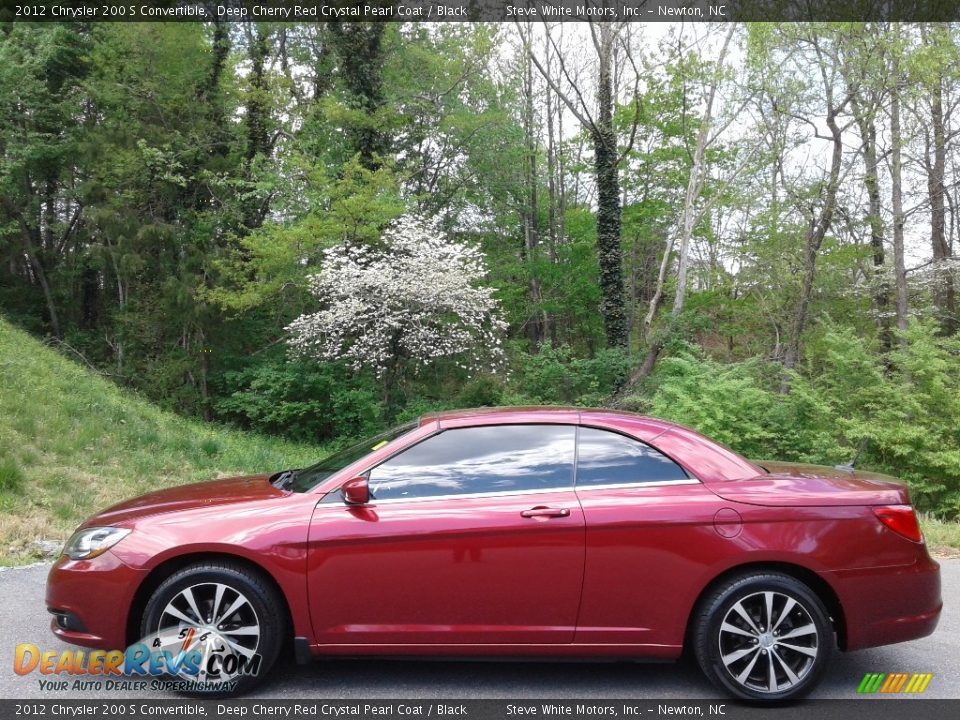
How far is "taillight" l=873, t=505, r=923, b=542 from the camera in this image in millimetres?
3842

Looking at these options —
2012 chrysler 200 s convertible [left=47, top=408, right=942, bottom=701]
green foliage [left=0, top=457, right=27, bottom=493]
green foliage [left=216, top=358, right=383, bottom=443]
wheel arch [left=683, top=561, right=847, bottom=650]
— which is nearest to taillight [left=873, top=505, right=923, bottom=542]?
2012 chrysler 200 s convertible [left=47, top=408, right=942, bottom=701]

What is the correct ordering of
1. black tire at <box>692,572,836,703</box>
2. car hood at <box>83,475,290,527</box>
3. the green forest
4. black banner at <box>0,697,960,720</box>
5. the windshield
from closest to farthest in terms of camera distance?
black banner at <box>0,697,960,720</box> < black tire at <box>692,572,836,703</box> < car hood at <box>83,475,290,527</box> < the windshield < the green forest

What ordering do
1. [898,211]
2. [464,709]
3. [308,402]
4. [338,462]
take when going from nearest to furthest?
[464,709], [338,462], [898,211], [308,402]

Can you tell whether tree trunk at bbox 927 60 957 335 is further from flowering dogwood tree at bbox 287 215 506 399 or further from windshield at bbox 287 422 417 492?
windshield at bbox 287 422 417 492

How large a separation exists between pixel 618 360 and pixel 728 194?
21.9 feet

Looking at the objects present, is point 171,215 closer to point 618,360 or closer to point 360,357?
point 360,357

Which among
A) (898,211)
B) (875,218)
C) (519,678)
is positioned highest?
(875,218)

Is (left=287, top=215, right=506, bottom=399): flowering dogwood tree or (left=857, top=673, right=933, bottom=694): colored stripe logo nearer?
(left=857, top=673, right=933, bottom=694): colored stripe logo

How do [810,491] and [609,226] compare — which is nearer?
[810,491]

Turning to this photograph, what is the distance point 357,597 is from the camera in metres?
3.76

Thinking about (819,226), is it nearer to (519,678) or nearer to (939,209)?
(939,209)

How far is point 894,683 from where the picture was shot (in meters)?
4.04

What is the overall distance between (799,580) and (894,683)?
3.02 ft

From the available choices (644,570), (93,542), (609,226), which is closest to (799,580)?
(644,570)
